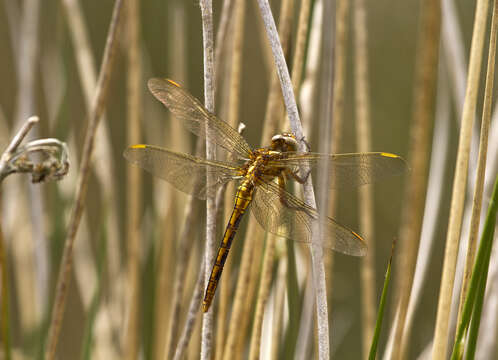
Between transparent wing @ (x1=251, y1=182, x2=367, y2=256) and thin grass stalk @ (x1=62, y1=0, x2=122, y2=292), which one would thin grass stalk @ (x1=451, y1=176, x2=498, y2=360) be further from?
thin grass stalk @ (x1=62, y1=0, x2=122, y2=292)

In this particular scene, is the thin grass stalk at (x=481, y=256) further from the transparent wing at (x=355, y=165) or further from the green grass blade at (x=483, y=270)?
the transparent wing at (x=355, y=165)

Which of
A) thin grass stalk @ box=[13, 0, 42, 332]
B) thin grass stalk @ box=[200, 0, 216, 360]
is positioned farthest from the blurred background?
thin grass stalk @ box=[200, 0, 216, 360]

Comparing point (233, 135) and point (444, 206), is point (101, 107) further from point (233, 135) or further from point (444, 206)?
point (444, 206)

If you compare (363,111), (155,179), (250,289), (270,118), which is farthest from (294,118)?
(155,179)

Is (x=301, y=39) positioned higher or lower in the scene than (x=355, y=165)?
higher

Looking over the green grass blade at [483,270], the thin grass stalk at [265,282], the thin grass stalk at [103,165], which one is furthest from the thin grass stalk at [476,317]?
the thin grass stalk at [103,165]

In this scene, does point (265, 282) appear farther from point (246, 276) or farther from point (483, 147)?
point (483, 147)

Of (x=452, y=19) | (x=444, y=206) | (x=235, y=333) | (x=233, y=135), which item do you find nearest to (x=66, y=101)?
(x=233, y=135)
